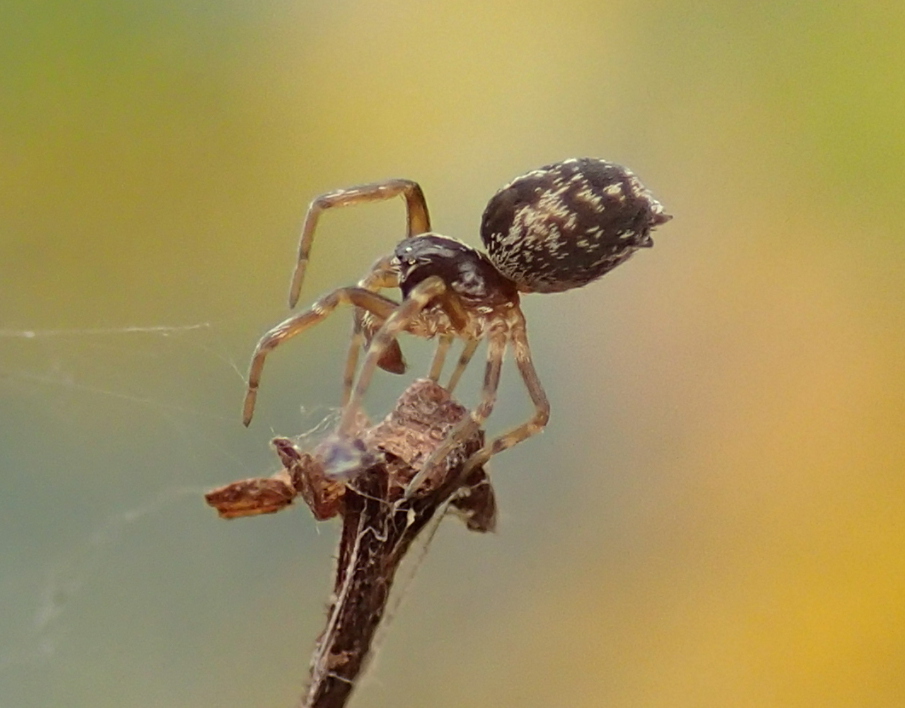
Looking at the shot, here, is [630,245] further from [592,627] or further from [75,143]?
[75,143]

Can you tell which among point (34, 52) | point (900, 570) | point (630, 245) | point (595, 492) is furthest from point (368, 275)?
point (900, 570)

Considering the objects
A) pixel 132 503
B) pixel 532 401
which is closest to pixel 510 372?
pixel 532 401

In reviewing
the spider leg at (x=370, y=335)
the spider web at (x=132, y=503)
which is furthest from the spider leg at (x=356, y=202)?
the spider web at (x=132, y=503)

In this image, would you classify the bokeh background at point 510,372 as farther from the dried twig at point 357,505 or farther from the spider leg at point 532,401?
the dried twig at point 357,505

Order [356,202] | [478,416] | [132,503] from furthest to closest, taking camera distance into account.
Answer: [132,503] < [356,202] < [478,416]

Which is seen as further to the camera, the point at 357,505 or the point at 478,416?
the point at 478,416

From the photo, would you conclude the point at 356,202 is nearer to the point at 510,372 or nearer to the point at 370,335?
the point at 370,335

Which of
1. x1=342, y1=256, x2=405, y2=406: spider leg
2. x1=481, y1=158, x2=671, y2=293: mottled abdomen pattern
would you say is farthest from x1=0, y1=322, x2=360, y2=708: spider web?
x1=481, y1=158, x2=671, y2=293: mottled abdomen pattern
